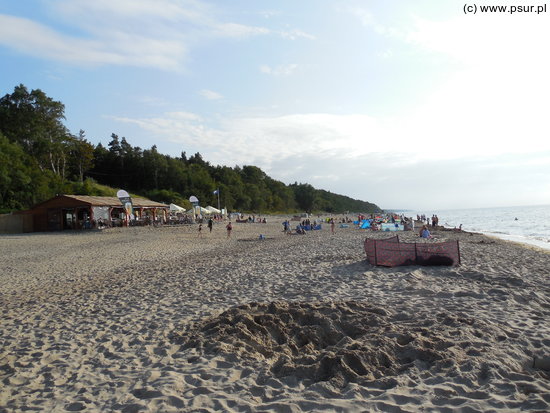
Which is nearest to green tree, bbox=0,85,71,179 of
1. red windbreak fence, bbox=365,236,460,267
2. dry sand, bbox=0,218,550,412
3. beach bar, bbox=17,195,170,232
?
beach bar, bbox=17,195,170,232

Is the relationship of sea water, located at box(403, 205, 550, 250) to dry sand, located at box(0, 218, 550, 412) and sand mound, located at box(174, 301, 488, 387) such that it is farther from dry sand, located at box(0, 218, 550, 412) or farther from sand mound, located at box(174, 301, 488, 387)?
sand mound, located at box(174, 301, 488, 387)

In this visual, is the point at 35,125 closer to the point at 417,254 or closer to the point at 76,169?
the point at 76,169

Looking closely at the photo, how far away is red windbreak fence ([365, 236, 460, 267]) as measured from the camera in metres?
11.3

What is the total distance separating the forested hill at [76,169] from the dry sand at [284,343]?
114 ft

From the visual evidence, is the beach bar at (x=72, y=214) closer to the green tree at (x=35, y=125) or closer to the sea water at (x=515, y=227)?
the green tree at (x=35, y=125)

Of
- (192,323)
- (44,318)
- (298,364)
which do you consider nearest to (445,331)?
(298,364)

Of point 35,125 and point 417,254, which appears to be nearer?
point 417,254

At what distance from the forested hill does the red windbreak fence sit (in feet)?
121

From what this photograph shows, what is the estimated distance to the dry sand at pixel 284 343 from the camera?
12.9 ft

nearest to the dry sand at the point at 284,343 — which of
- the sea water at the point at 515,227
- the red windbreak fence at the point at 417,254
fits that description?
the red windbreak fence at the point at 417,254

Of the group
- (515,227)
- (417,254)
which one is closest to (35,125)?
(417,254)

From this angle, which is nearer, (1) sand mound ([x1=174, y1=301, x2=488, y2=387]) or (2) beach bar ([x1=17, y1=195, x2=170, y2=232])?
(1) sand mound ([x1=174, y1=301, x2=488, y2=387])

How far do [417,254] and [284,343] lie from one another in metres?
7.30

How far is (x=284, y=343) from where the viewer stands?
546 centimetres
